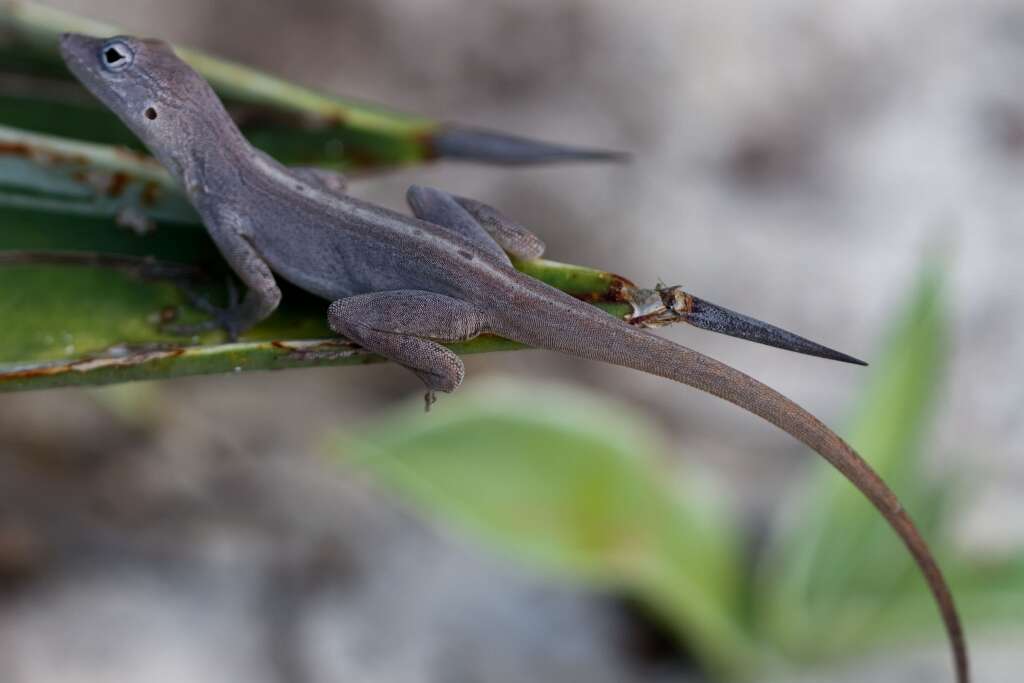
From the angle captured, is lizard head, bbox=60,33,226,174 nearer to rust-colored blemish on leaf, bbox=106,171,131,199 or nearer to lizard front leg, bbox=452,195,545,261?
rust-colored blemish on leaf, bbox=106,171,131,199

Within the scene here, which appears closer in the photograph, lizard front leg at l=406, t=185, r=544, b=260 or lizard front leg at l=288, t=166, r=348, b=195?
lizard front leg at l=406, t=185, r=544, b=260

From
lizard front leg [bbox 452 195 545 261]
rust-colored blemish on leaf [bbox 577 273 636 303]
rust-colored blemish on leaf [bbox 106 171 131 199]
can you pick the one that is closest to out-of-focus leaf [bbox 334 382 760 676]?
lizard front leg [bbox 452 195 545 261]

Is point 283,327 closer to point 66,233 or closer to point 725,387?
point 66,233

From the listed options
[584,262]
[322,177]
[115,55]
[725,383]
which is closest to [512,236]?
[322,177]

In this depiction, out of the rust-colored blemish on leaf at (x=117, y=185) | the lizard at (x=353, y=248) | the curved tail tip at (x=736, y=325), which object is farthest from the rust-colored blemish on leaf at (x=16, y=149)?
the curved tail tip at (x=736, y=325)

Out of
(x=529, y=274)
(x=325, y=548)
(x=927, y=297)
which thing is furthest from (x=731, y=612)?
(x=529, y=274)

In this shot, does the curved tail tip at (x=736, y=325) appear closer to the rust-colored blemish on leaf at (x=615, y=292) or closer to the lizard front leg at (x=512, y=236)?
the rust-colored blemish on leaf at (x=615, y=292)

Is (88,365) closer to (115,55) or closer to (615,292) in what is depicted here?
(615,292)
